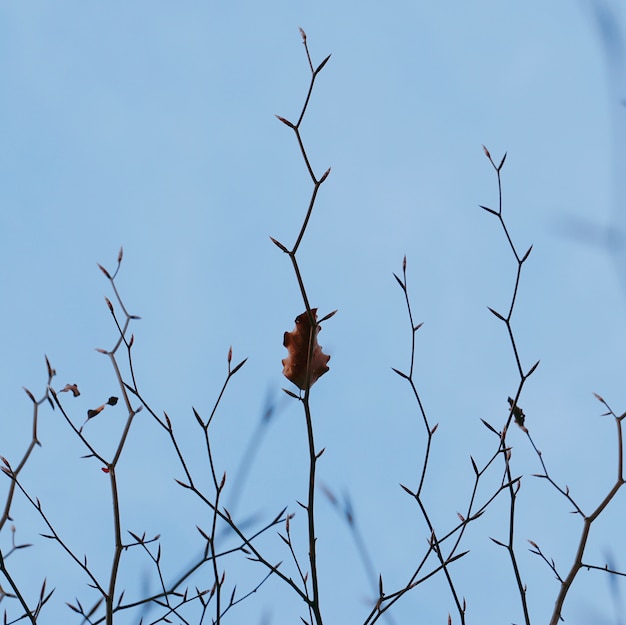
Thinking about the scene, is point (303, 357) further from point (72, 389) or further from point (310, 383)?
point (72, 389)

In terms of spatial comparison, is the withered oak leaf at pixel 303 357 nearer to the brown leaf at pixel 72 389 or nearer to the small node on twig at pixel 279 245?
the small node on twig at pixel 279 245

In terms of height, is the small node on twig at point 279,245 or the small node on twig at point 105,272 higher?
the small node on twig at point 105,272

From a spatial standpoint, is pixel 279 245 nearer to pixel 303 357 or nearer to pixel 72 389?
pixel 303 357

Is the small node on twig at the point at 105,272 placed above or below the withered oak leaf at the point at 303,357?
above

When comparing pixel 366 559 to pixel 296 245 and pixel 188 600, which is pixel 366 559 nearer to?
pixel 188 600

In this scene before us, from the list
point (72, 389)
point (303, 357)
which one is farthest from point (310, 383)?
point (72, 389)

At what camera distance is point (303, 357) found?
198 cm

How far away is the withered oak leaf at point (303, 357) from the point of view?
1955mm

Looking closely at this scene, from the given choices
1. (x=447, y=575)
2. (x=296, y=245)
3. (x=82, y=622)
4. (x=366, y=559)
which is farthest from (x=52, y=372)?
(x=447, y=575)

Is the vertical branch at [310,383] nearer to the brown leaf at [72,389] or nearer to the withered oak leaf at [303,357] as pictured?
the withered oak leaf at [303,357]

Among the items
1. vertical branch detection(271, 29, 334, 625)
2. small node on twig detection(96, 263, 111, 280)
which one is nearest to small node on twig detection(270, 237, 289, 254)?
vertical branch detection(271, 29, 334, 625)

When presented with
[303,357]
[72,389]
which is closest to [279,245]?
[303,357]

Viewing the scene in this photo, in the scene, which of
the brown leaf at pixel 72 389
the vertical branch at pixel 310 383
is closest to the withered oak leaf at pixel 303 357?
the vertical branch at pixel 310 383

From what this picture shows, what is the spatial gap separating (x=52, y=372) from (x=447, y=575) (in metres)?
1.37
